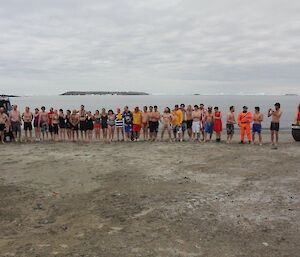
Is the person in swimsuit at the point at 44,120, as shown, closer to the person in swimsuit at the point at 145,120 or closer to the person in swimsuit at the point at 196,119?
the person in swimsuit at the point at 145,120

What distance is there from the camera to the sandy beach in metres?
6.36

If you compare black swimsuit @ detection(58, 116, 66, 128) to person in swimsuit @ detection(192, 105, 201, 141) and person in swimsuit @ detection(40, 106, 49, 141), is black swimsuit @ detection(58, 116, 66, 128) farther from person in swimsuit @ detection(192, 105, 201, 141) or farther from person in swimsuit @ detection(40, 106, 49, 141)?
person in swimsuit @ detection(192, 105, 201, 141)

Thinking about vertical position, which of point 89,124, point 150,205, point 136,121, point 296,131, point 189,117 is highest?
point 189,117

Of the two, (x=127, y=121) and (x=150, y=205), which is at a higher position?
(x=127, y=121)

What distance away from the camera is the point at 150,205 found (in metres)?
8.31

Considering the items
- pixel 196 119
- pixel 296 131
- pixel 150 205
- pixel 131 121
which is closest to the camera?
pixel 150 205

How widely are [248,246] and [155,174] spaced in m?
5.02

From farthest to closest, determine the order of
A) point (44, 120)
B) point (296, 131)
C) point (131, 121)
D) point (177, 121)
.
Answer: point (296, 131) → point (44, 120) → point (131, 121) → point (177, 121)

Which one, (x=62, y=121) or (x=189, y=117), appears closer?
(x=189, y=117)

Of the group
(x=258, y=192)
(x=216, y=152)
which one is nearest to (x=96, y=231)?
(x=258, y=192)

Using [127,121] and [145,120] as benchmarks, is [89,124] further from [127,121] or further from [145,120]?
[145,120]

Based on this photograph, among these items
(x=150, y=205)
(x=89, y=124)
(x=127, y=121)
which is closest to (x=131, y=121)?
(x=127, y=121)

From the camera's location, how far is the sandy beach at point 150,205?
636 centimetres

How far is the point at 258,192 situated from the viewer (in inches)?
362
